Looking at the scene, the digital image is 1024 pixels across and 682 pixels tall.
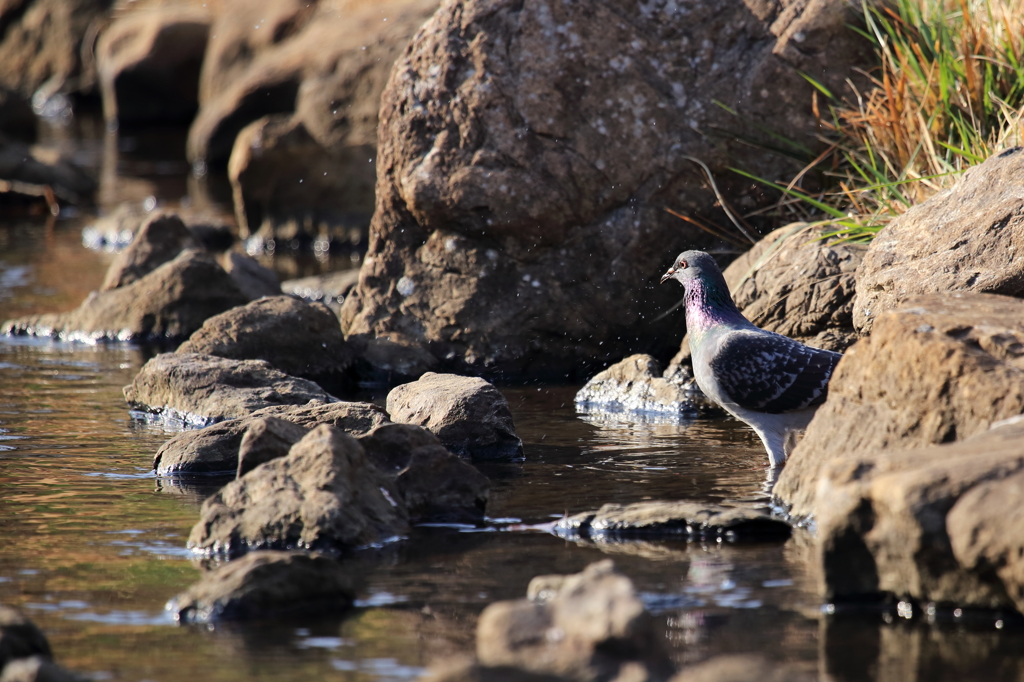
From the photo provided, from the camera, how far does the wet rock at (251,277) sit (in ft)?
34.5

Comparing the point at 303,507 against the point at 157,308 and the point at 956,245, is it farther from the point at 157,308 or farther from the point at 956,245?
the point at 157,308

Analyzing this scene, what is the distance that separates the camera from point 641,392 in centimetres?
810

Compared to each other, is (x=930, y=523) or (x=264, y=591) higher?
(x=930, y=523)

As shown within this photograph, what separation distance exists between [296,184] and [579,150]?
20.9ft

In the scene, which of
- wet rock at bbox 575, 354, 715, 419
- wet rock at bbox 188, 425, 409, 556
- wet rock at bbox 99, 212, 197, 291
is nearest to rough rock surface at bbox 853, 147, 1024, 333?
wet rock at bbox 575, 354, 715, 419

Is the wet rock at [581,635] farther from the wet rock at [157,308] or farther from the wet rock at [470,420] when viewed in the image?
the wet rock at [157,308]

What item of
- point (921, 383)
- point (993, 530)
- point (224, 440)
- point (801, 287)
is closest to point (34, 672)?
point (993, 530)

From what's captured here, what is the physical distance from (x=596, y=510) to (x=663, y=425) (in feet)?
7.27

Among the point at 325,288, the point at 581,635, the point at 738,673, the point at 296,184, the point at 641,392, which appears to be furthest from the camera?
the point at 296,184

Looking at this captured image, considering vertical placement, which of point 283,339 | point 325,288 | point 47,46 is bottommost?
point 283,339

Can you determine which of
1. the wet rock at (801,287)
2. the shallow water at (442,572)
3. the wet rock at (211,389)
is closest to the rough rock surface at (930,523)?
the shallow water at (442,572)

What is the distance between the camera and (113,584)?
15.5ft

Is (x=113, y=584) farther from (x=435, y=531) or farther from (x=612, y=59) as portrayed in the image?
(x=612, y=59)

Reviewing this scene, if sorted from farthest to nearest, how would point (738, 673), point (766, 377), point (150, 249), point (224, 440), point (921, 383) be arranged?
point (150, 249), point (224, 440), point (766, 377), point (921, 383), point (738, 673)
